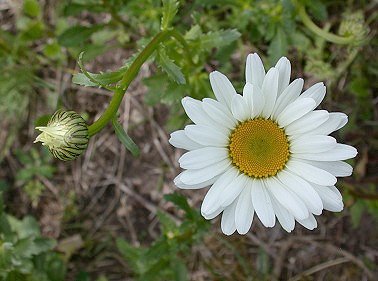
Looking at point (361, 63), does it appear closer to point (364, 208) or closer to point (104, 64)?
point (364, 208)

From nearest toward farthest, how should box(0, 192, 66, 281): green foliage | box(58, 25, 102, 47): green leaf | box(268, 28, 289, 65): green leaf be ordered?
box(0, 192, 66, 281): green foliage → box(268, 28, 289, 65): green leaf → box(58, 25, 102, 47): green leaf

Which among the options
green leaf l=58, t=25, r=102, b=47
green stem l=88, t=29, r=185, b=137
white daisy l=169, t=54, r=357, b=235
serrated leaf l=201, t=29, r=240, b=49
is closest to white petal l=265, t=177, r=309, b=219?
white daisy l=169, t=54, r=357, b=235

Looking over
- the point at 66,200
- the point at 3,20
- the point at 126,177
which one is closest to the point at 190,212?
the point at 126,177

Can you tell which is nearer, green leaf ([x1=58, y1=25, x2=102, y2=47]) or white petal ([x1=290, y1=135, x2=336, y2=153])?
white petal ([x1=290, y1=135, x2=336, y2=153])

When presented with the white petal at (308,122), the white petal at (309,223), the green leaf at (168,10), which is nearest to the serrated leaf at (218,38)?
the green leaf at (168,10)

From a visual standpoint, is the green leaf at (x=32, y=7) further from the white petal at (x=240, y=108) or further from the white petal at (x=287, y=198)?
the white petal at (x=287, y=198)

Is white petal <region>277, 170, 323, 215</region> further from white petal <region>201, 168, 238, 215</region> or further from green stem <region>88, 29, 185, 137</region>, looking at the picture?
green stem <region>88, 29, 185, 137</region>
